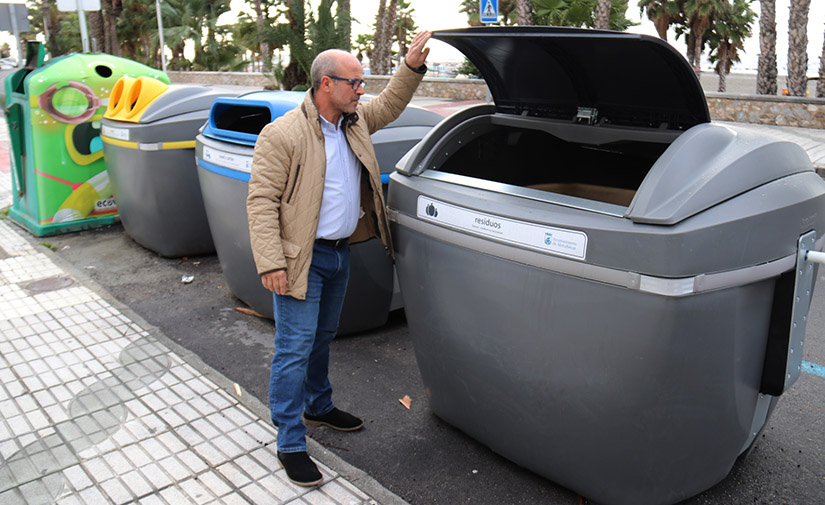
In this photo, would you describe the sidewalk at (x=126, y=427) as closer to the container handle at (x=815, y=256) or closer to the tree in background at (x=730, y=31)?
the container handle at (x=815, y=256)

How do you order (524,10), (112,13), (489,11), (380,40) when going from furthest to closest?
(112,13), (380,40), (524,10), (489,11)

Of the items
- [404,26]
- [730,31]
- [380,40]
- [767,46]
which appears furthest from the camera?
[404,26]

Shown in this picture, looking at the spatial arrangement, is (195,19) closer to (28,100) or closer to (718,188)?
(28,100)

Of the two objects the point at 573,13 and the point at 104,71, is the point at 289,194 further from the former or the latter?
the point at 573,13

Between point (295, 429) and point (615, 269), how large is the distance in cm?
141

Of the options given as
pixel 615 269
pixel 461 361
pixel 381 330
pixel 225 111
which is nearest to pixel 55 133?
pixel 225 111

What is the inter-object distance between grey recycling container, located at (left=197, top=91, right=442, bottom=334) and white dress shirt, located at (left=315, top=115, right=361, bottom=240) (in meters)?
1.11

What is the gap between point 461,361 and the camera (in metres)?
2.60

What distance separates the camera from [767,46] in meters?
13.7

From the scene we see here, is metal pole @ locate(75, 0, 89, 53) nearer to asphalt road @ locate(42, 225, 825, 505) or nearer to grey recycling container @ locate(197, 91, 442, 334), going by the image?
asphalt road @ locate(42, 225, 825, 505)

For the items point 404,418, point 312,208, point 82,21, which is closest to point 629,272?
point 312,208

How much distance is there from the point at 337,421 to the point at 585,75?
1796 millimetres

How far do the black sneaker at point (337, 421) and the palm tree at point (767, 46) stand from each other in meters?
13.7

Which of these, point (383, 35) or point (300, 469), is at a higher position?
point (383, 35)
